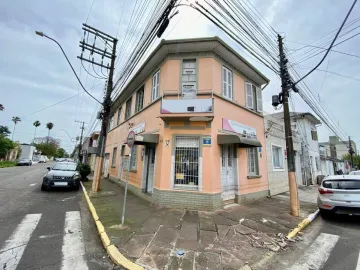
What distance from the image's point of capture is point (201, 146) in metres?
7.07

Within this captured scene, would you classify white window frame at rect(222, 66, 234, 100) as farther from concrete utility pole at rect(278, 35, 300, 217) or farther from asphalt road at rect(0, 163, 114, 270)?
asphalt road at rect(0, 163, 114, 270)

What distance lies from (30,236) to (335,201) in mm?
9079

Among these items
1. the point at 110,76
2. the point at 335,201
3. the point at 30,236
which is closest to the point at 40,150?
the point at 110,76

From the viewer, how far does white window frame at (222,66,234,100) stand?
27.0 feet

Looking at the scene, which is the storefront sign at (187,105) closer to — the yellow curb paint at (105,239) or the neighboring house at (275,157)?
the yellow curb paint at (105,239)

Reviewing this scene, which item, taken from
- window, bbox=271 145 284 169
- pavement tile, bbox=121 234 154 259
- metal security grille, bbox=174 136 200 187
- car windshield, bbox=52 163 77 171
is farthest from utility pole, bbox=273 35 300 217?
car windshield, bbox=52 163 77 171

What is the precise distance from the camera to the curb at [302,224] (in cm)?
485

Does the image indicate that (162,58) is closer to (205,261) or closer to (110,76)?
(110,76)

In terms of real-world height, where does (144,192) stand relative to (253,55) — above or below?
below

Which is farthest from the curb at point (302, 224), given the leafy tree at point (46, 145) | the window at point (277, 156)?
the leafy tree at point (46, 145)

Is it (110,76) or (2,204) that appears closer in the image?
(2,204)

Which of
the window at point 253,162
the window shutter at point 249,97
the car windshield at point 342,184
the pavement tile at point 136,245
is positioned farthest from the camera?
the window shutter at point 249,97

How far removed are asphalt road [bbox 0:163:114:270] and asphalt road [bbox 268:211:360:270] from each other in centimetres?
369

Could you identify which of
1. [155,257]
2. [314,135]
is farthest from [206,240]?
[314,135]
